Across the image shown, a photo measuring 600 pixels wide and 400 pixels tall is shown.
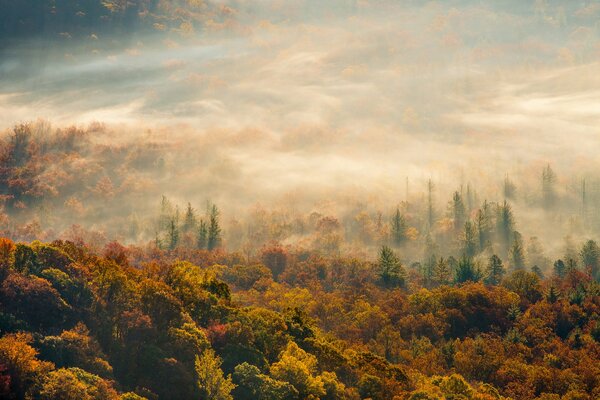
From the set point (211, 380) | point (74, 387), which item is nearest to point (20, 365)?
point (74, 387)

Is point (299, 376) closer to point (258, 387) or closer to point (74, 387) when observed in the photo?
point (258, 387)

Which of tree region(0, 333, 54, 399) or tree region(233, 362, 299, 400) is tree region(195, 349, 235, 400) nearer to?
tree region(233, 362, 299, 400)

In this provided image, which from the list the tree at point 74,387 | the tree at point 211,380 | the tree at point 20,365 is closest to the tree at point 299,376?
the tree at point 211,380

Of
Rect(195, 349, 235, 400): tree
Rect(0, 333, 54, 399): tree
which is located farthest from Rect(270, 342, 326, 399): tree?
Rect(0, 333, 54, 399): tree

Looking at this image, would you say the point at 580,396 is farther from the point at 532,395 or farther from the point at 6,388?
the point at 6,388

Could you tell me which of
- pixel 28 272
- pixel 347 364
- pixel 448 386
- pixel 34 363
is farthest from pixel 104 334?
pixel 448 386

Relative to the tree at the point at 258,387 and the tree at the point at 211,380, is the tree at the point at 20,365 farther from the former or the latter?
the tree at the point at 258,387

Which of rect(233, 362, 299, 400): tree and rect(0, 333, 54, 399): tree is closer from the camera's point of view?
rect(0, 333, 54, 399): tree

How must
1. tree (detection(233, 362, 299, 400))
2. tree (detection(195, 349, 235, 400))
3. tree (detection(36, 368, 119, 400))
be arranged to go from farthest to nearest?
1. tree (detection(233, 362, 299, 400))
2. tree (detection(195, 349, 235, 400))
3. tree (detection(36, 368, 119, 400))
